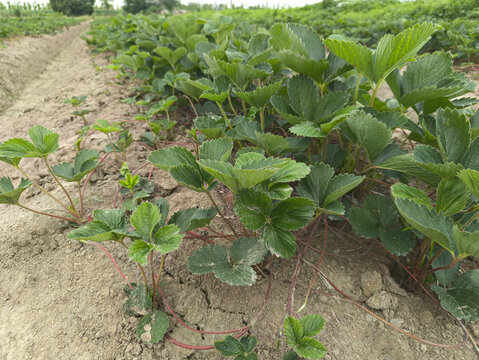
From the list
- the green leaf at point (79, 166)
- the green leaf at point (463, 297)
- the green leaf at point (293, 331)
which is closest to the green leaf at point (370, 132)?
the green leaf at point (463, 297)

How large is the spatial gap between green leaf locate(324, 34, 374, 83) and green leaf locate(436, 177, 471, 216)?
18.3 inches

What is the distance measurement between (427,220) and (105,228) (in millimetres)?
933

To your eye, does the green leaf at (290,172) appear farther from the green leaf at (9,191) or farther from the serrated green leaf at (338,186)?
the green leaf at (9,191)

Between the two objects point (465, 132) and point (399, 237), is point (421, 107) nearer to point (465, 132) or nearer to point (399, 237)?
point (465, 132)

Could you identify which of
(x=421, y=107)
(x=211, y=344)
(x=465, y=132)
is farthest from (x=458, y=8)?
(x=211, y=344)

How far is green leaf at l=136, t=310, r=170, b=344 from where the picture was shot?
3.07 feet

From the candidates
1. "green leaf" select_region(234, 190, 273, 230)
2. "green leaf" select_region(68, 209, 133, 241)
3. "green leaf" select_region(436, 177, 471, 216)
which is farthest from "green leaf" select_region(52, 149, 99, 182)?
"green leaf" select_region(436, 177, 471, 216)

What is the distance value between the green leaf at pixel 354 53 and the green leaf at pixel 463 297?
0.77 m

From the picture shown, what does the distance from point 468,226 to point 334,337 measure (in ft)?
1.74

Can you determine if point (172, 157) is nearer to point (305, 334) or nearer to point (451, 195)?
point (305, 334)

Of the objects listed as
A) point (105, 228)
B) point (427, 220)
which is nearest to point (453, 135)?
point (427, 220)

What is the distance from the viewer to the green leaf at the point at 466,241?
70 cm

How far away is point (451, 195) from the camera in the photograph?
85 cm

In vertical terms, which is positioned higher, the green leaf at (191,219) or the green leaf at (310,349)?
the green leaf at (191,219)
